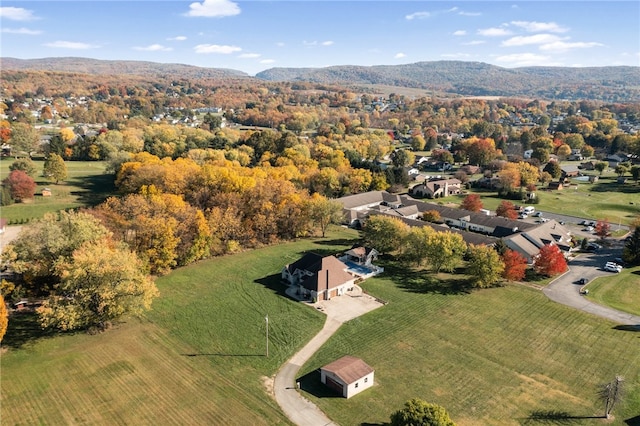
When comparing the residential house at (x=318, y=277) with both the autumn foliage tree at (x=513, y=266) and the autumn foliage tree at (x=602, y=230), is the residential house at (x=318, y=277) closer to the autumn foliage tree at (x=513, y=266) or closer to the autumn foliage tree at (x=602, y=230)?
the autumn foliage tree at (x=513, y=266)

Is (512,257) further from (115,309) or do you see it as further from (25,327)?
(25,327)

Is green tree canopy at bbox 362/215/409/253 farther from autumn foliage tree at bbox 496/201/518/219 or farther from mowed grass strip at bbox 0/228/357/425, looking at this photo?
autumn foliage tree at bbox 496/201/518/219

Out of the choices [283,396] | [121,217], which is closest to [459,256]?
[283,396]

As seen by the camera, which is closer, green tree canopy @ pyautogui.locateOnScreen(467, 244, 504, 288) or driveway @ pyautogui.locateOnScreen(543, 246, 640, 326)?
→ driveway @ pyautogui.locateOnScreen(543, 246, 640, 326)

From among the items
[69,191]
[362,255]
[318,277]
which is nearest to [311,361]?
[318,277]

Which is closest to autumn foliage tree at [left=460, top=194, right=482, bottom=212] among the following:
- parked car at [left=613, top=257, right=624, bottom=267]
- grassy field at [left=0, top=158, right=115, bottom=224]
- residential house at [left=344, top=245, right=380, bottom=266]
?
parked car at [left=613, top=257, right=624, bottom=267]

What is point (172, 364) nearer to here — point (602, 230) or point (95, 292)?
point (95, 292)
